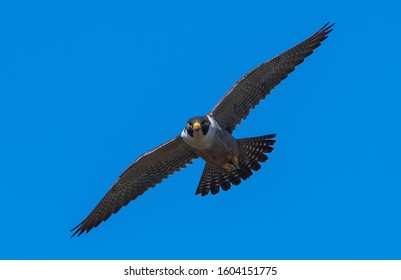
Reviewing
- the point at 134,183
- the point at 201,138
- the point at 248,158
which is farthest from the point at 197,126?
the point at 134,183

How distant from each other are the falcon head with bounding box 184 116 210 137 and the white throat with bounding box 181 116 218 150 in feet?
0.05

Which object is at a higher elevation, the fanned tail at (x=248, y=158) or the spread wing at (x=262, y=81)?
the spread wing at (x=262, y=81)

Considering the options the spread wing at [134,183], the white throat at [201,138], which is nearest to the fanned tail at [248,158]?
the spread wing at [134,183]

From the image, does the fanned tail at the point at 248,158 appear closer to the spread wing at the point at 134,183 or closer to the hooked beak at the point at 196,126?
the spread wing at the point at 134,183

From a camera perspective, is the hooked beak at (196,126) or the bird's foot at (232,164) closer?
the hooked beak at (196,126)

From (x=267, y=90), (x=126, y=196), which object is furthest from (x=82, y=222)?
(x=267, y=90)

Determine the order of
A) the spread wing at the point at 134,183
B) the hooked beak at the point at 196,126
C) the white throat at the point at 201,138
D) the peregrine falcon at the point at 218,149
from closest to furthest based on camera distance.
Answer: the hooked beak at the point at 196,126, the white throat at the point at 201,138, the peregrine falcon at the point at 218,149, the spread wing at the point at 134,183

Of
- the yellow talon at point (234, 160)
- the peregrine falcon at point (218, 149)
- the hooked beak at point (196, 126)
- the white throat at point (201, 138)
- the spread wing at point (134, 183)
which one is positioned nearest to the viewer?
the hooked beak at point (196, 126)

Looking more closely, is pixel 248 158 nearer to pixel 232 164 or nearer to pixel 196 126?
pixel 232 164

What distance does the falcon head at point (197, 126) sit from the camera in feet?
34.7

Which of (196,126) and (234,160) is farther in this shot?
(234,160)

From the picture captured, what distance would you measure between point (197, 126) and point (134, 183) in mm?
1689

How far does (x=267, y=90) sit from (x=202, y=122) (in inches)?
46.7

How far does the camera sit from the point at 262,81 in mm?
11203
